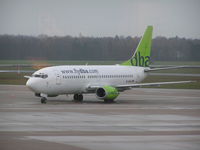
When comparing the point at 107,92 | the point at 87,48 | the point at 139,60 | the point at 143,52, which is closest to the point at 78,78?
the point at 107,92

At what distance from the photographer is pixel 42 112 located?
34.7 meters

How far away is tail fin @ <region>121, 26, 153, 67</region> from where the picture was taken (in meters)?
49.8

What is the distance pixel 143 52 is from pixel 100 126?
2410cm

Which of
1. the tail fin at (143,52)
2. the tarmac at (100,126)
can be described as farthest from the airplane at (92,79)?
the tarmac at (100,126)

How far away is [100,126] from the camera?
2694 centimetres

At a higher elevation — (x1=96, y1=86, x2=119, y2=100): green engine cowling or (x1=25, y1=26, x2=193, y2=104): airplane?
(x1=25, y1=26, x2=193, y2=104): airplane

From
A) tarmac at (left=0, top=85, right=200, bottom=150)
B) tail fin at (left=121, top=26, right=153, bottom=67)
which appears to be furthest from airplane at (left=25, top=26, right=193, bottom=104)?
tarmac at (left=0, top=85, right=200, bottom=150)

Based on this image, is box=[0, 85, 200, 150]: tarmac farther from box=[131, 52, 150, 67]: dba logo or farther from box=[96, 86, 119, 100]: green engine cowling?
box=[131, 52, 150, 67]: dba logo

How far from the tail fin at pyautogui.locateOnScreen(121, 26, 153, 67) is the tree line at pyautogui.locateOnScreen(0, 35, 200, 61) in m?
1.61

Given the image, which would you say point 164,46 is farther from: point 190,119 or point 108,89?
point 190,119

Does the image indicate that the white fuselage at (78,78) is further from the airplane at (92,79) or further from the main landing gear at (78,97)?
the main landing gear at (78,97)

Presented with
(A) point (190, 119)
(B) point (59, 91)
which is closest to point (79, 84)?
(B) point (59, 91)

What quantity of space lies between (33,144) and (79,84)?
23551 mm

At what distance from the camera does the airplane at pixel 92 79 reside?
139 feet
